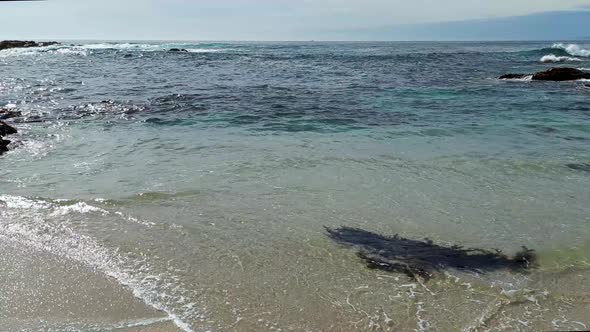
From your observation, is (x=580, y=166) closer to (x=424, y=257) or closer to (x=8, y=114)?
(x=424, y=257)

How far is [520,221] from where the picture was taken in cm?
604

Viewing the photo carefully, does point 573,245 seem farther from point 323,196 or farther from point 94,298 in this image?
point 94,298

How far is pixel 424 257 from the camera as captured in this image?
5059mm

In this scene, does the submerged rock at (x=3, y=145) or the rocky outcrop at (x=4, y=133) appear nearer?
the submerged rock at (x=3, y=145)

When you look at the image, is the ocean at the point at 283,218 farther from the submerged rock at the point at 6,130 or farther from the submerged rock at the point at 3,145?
the submerged rock at the point at 6,130

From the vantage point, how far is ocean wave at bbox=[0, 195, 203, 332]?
411cm

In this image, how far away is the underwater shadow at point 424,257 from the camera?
4.82 meters

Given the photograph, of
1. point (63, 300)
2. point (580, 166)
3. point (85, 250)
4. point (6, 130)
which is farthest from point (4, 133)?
point (580, 166)

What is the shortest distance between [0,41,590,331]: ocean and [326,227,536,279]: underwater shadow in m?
0.10

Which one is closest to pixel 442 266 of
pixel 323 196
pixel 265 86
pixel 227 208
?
pixel 323 196

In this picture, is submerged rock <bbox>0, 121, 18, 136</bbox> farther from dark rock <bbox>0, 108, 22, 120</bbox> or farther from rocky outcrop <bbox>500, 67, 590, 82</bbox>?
rocky outcrop <bbox>500, 67, 590, 82</bbox>

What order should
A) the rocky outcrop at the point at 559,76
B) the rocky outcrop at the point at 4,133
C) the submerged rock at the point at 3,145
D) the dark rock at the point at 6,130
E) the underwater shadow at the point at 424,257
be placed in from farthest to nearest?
1. the rocky outcrop at the point at 559,76
2. the dark rock at the point at 6,130
3. the rocky outcrop at the point at 4,133
4. the submerged rock at the point at 3,145
5. the underwater shadow at the point at 424,257

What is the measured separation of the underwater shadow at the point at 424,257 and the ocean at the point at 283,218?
0.31ft

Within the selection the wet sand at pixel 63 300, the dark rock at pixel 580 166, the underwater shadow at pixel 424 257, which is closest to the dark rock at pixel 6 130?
the wet sand at pixel 63 300
